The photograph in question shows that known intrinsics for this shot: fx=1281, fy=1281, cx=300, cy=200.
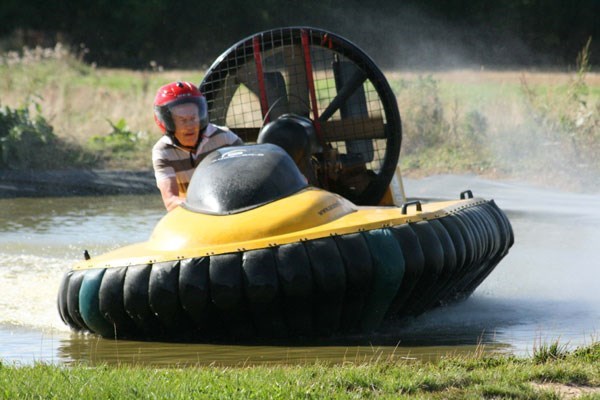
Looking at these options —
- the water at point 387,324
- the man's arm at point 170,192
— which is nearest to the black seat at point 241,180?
the man's arm at point 170,192

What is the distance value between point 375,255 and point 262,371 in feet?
4.01

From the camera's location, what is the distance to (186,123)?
7.23 meters

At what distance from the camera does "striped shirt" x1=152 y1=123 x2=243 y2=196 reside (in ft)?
23.8

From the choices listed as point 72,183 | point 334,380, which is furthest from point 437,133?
point 334,380

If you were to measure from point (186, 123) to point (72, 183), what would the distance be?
6.92m

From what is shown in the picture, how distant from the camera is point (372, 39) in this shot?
27.2 metres

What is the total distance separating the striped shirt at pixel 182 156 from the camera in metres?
7.27

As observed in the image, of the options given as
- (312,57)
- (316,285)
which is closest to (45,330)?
(316,285)

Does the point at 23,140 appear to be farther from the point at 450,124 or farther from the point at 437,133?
the point at 450,124

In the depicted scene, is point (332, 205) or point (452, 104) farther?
point (452, 104)

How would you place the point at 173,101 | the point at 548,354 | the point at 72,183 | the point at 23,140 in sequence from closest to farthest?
the point at 548,354
the point at 173,101
the point at 72,183
the point at 23,140

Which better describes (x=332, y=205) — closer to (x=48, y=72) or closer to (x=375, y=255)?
(x=375, y=255)

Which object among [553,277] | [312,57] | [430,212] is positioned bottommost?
[553,277]

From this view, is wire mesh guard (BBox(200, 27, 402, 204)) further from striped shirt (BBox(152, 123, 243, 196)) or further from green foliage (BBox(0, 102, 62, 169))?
green foliage (BBox(0, 102, 62, 169))
